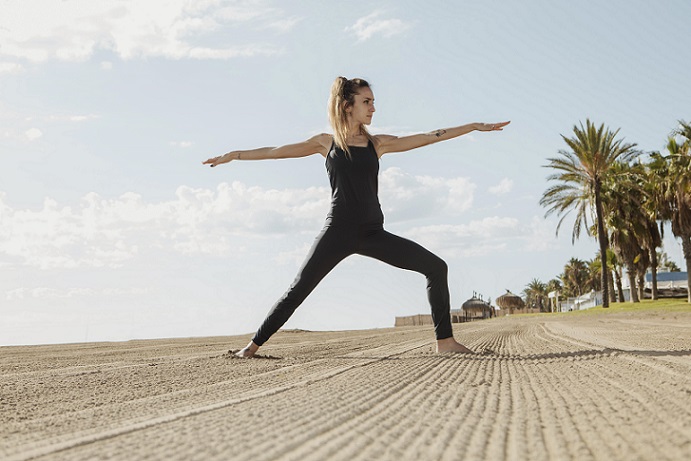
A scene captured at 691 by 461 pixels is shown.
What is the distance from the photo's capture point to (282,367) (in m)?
4.00

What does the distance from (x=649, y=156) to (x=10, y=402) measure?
139ft

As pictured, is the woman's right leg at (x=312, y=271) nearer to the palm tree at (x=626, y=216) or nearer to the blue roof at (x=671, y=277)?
the palm tree at (x=626, y=216)

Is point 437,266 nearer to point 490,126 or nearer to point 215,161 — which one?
point 490,126

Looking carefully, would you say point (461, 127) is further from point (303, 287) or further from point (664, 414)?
point (664, 414)

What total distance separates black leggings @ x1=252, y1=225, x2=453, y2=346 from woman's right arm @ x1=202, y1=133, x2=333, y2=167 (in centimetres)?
67

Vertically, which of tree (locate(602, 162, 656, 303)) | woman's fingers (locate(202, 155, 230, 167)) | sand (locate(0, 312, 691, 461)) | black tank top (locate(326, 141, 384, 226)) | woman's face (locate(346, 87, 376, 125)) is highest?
tree (locate(602, 162, 656, 303))

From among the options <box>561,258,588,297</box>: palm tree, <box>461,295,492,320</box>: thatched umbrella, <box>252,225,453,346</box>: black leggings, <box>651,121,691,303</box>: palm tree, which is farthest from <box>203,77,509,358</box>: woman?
<box>561,258,588,297</box>: palm tree

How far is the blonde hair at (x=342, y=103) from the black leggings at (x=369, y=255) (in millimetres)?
626

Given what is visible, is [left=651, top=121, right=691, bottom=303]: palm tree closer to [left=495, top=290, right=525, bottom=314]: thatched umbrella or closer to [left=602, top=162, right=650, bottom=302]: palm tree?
[left=602, top=162, right=650, bottom=302]: palm tree

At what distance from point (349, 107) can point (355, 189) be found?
617 mm

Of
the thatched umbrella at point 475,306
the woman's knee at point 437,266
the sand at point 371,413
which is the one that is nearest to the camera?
the sand at point 371,413

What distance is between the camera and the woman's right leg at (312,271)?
15.8 feet

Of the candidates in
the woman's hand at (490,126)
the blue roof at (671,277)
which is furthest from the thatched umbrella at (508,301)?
the woman's hand at (490,126)

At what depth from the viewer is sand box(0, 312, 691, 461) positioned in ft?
4.89
